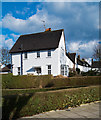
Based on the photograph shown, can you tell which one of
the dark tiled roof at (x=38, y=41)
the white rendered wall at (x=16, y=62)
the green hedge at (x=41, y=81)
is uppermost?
the dark tiled roof at (x=38, y=41)

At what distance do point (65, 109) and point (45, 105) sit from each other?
1253 mm

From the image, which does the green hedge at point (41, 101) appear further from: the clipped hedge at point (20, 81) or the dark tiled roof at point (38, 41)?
the dark tiled roof at point (38, 41)

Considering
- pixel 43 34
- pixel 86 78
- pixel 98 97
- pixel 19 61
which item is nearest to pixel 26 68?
pixel 19 61

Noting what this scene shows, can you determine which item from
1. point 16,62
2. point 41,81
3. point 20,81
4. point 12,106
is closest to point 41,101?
point 12,106

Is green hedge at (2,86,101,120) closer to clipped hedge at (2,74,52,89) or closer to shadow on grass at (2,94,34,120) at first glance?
shadow on grass at (2,94,34,120)

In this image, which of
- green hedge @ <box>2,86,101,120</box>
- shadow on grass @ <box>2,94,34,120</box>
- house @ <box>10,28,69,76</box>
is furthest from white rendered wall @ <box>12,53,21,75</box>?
shadow on grass @ <box>2,94,34,120</box>

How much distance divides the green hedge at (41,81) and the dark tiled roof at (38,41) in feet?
30.6

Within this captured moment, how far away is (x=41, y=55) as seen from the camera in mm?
25297

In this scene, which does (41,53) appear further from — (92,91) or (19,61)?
(92,91)

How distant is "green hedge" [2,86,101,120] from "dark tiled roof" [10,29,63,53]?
55.9ft

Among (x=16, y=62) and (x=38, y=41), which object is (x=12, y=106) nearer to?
(x=16, y=62)

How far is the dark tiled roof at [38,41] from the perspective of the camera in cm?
2542

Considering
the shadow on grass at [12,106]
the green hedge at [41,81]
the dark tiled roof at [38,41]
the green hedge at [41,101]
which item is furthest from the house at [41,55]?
the shadow on grass at [12,106]

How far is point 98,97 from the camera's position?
8.95m
